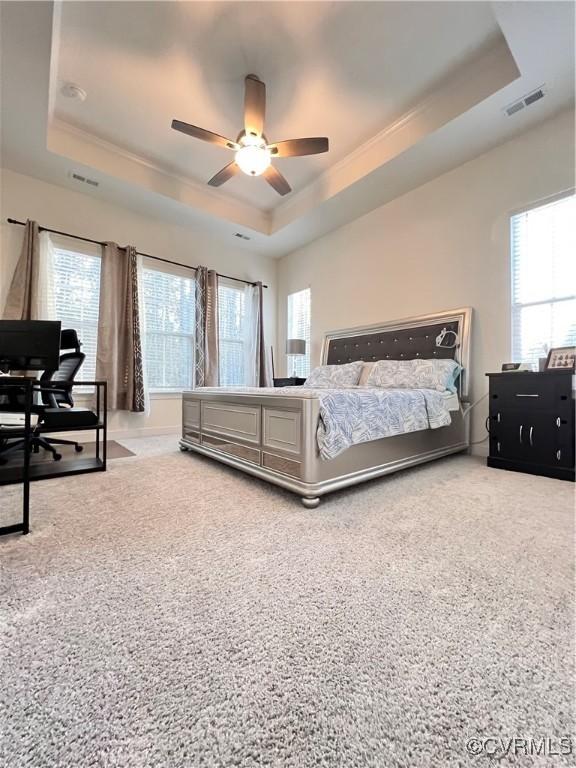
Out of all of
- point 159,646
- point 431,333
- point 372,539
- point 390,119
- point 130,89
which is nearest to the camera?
point 159,646

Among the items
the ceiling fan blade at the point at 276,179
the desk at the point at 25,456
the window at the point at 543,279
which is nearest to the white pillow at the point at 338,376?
the window at the point at 543,279

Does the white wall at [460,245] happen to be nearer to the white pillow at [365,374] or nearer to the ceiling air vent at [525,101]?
the ceiling air vent at [525,101]

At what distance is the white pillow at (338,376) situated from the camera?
371 centimetres

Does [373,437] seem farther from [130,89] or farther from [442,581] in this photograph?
[130,89]

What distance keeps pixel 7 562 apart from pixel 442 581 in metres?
1.72

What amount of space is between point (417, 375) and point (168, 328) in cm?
355

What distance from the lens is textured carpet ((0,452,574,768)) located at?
65 centimetres

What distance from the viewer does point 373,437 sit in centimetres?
213

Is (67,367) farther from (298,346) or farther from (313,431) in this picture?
(298,346)

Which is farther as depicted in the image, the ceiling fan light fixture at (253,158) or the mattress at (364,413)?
the ceiling fan light fixture at (253,158)

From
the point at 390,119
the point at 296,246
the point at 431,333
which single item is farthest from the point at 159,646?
the point at 296,246

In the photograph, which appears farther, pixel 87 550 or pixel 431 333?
pixel 431 333

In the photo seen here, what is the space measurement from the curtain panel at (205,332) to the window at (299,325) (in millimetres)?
1441

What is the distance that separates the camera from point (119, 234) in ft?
13.9
